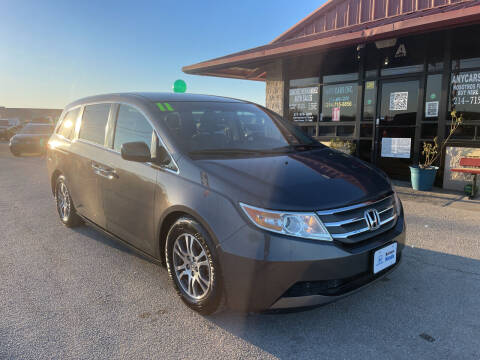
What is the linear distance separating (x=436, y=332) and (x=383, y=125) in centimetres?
678

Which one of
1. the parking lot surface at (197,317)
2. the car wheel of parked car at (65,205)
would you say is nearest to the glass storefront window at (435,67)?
the parking lot surface at (197,317)

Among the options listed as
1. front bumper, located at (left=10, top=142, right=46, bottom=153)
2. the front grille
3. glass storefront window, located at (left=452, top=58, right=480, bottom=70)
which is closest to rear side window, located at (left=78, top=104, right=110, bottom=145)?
the front grille

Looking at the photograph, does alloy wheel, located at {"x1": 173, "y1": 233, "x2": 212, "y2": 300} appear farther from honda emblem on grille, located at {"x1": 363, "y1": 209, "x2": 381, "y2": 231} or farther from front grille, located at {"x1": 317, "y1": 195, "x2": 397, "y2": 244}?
honda emblem on grille, located at {"x1": 363, "y1": 209, "x2": 381, "y2": 231}

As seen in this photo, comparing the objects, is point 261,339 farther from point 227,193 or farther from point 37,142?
point 37,142

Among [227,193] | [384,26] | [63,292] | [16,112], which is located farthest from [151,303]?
[16,112]

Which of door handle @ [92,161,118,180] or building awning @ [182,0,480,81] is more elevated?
building awning @ [182,0,480,81]

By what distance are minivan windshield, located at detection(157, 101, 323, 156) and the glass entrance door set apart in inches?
203

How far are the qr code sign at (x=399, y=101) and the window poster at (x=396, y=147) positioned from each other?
0.69 meters

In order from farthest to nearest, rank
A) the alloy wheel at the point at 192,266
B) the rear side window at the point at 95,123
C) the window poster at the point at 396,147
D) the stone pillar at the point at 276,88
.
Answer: the stone pillar at the point at 276,88
the window poster at the point at 396,147
the rear side window at the point at 95,123
the alloy wheel at the point at 192,266

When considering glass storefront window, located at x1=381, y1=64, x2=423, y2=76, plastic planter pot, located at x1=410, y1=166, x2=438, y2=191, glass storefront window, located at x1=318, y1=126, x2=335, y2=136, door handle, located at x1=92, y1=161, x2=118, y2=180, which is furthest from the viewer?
glass storefront window, located at x1=318, y1=126, x2=335, y2=136

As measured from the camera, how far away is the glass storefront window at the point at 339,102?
29.8 ft

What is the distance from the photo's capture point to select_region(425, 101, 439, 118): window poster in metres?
7.68

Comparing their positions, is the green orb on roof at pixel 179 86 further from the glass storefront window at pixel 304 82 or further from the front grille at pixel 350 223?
the front grille at pixel 350 223

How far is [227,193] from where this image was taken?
2424 millimetres
